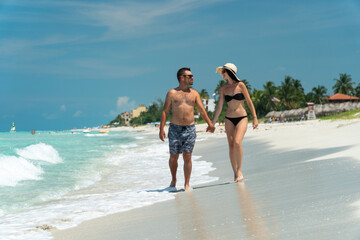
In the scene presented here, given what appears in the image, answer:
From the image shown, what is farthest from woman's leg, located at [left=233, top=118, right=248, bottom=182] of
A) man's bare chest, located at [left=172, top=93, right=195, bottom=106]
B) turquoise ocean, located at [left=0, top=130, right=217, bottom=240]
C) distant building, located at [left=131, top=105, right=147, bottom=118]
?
distant building, located at [left=131, top=105, right=147, bottom=118]

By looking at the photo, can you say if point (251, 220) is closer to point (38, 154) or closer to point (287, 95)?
point (38, 154)

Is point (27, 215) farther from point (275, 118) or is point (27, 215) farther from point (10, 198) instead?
point (275, 118)

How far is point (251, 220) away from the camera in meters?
3.04

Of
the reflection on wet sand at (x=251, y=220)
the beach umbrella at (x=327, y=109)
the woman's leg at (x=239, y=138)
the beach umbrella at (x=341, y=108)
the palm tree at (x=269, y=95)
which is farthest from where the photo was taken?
the palm tree at (x=269, y=95)

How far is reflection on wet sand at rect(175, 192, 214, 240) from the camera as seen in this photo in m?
2.84

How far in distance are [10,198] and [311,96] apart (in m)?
75.7

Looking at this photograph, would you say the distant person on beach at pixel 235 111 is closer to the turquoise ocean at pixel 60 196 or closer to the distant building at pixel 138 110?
the turquoise ocean at pixel 60 196

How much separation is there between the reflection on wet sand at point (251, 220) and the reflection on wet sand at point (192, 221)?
1.01ft

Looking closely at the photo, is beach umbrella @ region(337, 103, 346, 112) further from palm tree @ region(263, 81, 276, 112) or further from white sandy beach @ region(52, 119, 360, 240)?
white sandy beach @ region(52, 119, 360, 240)

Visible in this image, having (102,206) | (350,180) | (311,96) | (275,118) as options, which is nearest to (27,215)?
(102,206)

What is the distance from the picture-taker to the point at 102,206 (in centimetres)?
479

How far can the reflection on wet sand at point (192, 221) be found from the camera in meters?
2.84

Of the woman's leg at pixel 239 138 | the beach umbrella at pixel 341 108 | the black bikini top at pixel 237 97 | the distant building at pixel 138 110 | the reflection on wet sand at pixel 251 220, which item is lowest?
the beach umbrella at pixel 341 108

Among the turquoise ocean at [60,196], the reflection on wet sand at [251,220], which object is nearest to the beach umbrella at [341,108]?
the turquoise ocean at [60,196]
